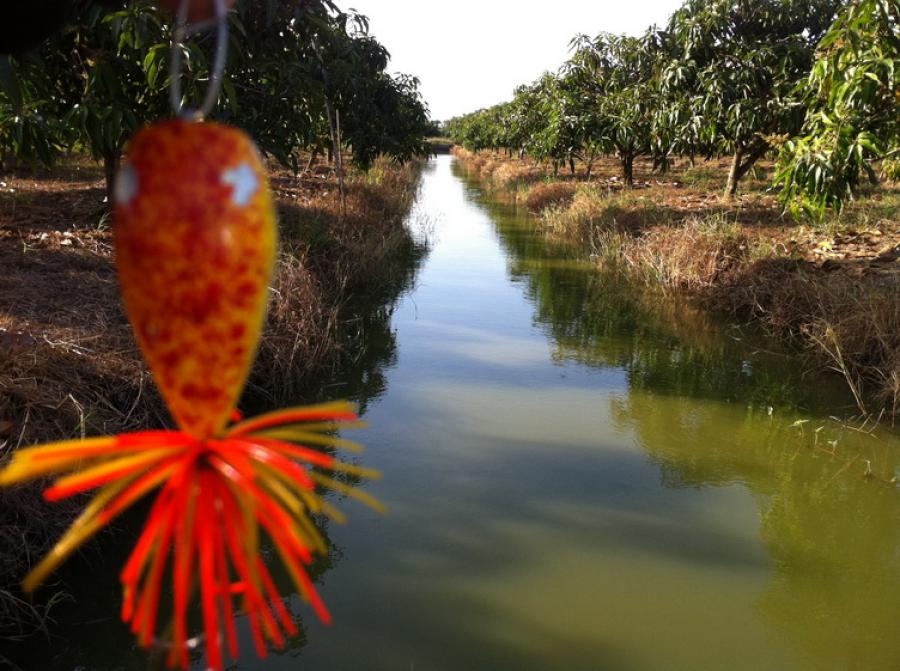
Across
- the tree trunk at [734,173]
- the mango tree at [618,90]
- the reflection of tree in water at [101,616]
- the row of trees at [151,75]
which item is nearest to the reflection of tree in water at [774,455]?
the reflection of tree in water at [101,616]

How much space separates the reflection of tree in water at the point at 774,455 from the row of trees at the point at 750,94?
1.69 meters

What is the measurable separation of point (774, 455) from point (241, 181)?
5034 millimetres

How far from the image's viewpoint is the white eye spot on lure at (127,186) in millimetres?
268

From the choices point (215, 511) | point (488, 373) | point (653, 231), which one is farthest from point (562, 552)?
point (653, 231)

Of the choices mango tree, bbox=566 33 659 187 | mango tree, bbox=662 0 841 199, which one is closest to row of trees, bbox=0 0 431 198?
mango tree, bbox=662 0 841 199

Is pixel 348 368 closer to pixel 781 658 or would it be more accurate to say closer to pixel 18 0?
pixel 781 658

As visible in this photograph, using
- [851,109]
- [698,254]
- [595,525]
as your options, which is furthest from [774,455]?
[698,254]

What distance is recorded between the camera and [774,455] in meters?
4.64

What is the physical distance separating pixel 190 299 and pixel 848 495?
15.5 ft

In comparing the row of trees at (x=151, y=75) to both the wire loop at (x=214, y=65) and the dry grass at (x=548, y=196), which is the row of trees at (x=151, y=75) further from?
the dry grass at (x=548, y=196)

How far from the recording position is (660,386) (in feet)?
18.9

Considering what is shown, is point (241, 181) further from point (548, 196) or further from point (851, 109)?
point (548, 196)

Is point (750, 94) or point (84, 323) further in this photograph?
point (750, 94)

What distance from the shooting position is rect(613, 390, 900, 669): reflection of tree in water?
10.2ft
